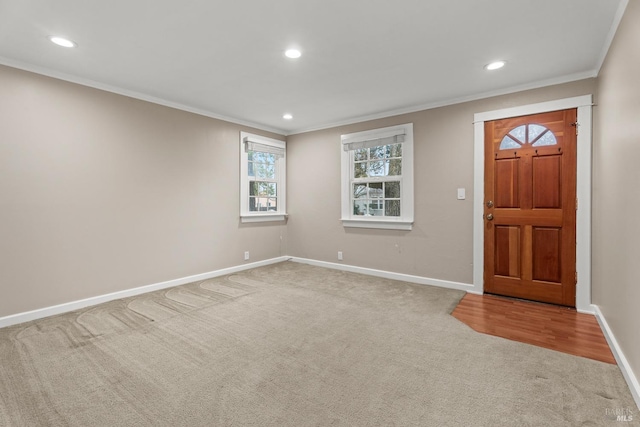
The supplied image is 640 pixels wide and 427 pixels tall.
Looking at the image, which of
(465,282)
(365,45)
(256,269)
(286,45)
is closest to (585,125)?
(465,282)

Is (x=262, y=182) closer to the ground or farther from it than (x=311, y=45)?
closer to the ground

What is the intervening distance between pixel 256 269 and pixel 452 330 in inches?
128

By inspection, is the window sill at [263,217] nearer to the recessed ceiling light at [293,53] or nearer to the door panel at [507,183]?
the recessed ceiling light at [293,53]

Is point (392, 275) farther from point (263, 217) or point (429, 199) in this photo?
point (263, 217)

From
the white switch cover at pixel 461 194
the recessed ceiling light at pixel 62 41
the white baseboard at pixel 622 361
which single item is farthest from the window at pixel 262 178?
the white baseboard at pixel 622 361

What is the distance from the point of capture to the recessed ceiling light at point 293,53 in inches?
104

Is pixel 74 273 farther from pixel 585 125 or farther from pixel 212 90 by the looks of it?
pixel 585 125

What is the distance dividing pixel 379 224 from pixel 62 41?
4032 millimetres

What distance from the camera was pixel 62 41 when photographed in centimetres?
246

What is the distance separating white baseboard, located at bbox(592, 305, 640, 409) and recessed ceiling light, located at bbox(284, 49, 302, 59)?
10.8 feet

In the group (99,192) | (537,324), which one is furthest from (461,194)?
(99,192)

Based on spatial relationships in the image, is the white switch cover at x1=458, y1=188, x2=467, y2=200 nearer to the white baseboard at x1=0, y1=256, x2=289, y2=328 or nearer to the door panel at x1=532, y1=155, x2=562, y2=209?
the door panel at x1=532, y1=155, x2=562, y2=209

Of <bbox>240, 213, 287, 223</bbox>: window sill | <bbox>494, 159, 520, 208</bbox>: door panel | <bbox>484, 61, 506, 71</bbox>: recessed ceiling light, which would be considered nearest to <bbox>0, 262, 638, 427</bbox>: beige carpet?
<bbox>494, 159, 520, 208</bbox>: door panel

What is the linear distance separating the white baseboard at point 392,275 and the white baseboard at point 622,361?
1.32 meters
